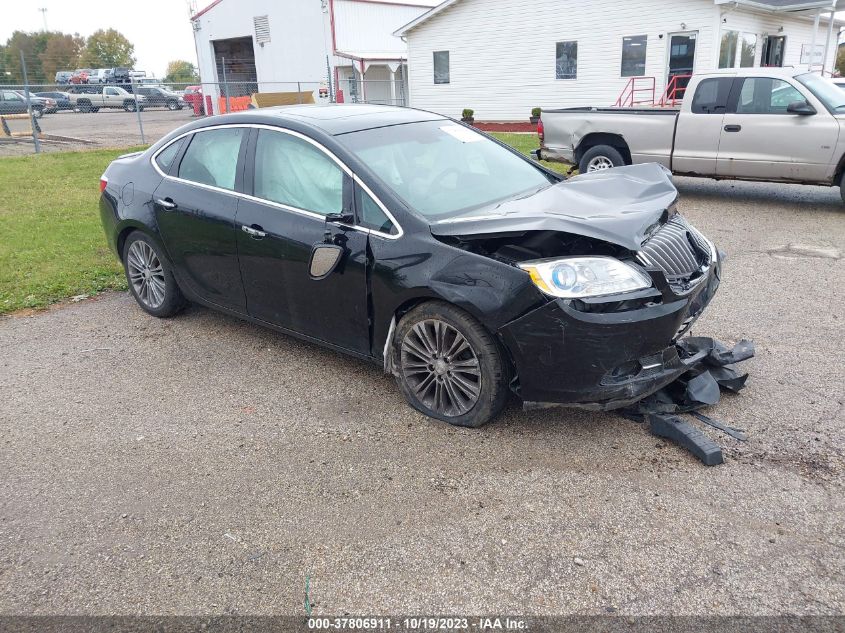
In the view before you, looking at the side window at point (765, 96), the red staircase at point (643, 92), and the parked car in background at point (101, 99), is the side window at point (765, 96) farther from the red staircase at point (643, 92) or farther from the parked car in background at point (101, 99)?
the parked car in background at point (101, 99)

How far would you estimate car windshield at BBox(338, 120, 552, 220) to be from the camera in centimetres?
415

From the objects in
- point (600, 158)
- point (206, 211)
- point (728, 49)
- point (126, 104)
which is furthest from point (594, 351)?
point (126, 104)

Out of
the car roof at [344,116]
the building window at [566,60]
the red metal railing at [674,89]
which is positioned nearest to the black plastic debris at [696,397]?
the car roof at [344,116]

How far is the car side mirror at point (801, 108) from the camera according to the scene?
9039 mm

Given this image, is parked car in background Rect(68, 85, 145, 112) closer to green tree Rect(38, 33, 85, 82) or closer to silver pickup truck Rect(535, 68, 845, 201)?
silver pickup truck Rect(535, 68, 845, 201)

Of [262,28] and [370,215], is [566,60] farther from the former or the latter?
[370,215]

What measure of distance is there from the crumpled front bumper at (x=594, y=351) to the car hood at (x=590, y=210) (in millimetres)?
358

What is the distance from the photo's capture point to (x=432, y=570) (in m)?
2.80

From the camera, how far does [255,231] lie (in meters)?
4.51

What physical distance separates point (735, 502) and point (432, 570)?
4.71 feet

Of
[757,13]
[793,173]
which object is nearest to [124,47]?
[757,13]

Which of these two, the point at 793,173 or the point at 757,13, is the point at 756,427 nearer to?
the point at 793,173

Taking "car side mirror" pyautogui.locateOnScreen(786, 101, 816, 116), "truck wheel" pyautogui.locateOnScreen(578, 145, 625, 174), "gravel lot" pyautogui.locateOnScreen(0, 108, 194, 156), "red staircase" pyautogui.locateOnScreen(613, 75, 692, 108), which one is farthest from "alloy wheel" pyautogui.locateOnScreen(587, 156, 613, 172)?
"gravel lot" pyautogui.locateOnScreen(0, 108, 194, 156)

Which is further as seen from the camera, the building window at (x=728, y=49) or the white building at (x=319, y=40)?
the white building at (x=319, y=40)
